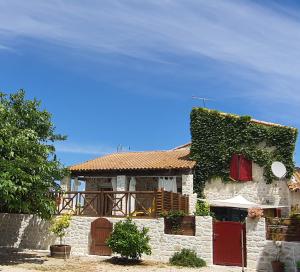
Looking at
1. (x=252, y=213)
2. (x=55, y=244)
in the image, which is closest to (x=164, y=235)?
(x=252, y=213)

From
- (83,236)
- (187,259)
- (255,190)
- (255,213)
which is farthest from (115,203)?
(255,190)

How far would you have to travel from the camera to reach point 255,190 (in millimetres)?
24469

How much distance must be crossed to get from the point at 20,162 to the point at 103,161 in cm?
1178

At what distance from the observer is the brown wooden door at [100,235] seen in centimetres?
1936

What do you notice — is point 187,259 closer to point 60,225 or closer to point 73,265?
point 73,265

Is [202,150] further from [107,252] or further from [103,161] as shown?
[107,252]

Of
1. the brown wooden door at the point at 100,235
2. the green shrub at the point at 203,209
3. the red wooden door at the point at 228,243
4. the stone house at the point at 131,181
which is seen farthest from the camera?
the stone house at the point at 131,181

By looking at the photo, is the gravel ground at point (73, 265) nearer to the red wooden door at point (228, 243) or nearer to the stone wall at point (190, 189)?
the red wooden door at point (228, 243)

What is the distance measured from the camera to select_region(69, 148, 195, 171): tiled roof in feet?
81.1

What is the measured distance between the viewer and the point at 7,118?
17.7 metres

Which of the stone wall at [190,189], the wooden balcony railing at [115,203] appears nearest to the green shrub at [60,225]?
the wooden balcony railing at [115,203]

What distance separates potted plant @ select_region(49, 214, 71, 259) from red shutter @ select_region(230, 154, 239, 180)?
10.2m

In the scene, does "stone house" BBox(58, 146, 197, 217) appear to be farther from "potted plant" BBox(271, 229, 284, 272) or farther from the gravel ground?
"potted plant" BBox(271, 229, 284, 272)

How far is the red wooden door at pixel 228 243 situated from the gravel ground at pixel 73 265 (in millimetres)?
436
